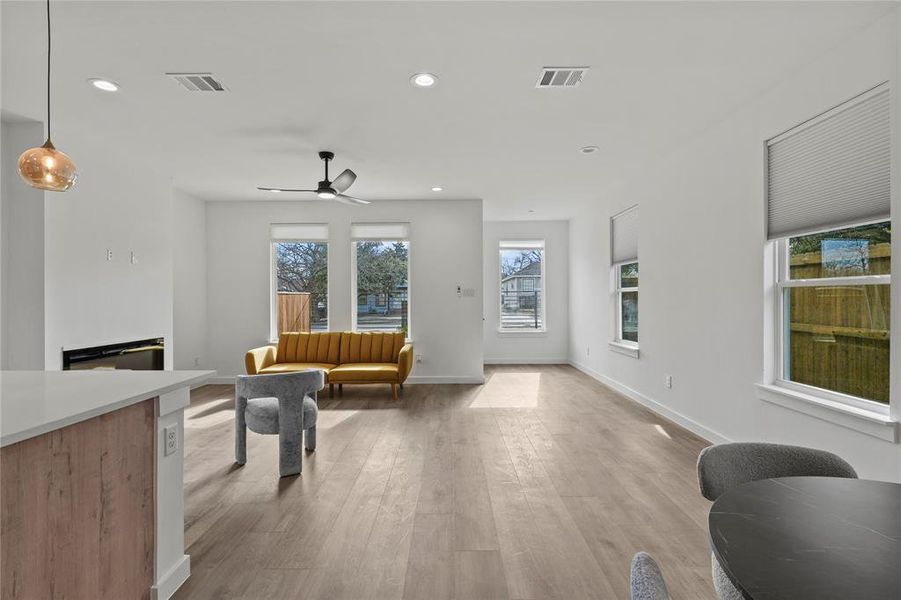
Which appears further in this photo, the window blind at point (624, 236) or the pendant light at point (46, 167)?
the window blind at point (624, 236)

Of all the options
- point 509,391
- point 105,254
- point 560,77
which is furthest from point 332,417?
point 560,77

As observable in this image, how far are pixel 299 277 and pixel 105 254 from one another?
A: 281 centimetres

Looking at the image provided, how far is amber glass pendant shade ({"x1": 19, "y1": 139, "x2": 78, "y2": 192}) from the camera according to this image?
2012mm

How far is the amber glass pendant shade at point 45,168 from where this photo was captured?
2012 mm

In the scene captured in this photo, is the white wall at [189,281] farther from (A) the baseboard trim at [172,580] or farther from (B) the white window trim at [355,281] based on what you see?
(A) the baseboard trim at [172,580]

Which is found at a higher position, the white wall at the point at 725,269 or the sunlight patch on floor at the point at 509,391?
the white wall at the point at 725,269

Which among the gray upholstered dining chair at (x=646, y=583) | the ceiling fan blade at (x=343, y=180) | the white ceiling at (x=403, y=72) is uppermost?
the white ceiling at (x=403, y=72)

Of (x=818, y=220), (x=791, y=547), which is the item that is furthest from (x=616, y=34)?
(x=791, y=547)

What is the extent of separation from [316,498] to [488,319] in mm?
6018

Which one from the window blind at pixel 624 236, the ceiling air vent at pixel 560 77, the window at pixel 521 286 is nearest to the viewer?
the ceiling air vent at pixel 560 77

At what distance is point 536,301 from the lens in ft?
28.2

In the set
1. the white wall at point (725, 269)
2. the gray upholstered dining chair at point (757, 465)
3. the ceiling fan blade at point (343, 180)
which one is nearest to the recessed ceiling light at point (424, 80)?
the ceiling fan blade at point (343, 180)

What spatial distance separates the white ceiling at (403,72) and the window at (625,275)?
107 cm

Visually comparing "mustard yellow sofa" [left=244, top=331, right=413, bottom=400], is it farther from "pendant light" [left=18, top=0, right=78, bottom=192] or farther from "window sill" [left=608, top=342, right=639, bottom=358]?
"pendant light" [left=18, top=0, right=78, bottom=192]
